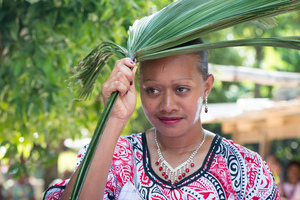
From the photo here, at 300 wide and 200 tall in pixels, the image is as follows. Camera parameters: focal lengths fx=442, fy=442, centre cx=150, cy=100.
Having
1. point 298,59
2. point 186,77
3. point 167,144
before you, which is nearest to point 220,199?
point 167,144

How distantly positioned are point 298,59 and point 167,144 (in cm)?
1224

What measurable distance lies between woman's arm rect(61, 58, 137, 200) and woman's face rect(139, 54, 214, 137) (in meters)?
0.14

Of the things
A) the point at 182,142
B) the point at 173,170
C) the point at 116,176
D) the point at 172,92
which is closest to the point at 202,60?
the point at 172,92

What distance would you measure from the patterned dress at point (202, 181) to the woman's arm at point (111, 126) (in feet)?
0.69

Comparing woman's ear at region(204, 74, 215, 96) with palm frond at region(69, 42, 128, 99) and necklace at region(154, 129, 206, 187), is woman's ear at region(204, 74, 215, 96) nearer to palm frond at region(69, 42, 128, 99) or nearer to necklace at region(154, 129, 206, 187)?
necklace at region(154, 129, 206, 187)

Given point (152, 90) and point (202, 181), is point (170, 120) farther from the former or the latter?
point (202, 181)

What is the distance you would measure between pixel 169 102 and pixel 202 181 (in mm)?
366

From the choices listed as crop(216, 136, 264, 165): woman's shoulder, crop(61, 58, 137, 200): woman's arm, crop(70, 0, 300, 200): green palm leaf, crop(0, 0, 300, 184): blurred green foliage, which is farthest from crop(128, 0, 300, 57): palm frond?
crop(0, 0, 300, 184): blurred green foliage

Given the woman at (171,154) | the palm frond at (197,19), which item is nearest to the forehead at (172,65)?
the woman at (171,154)

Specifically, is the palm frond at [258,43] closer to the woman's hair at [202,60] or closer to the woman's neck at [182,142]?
the woman's hair at [202,60]

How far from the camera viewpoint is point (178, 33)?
1494 millimetres

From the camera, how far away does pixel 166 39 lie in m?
1.50

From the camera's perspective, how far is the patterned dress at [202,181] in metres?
1.73

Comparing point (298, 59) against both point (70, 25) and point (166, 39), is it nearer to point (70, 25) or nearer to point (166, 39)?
point (70, 25)
